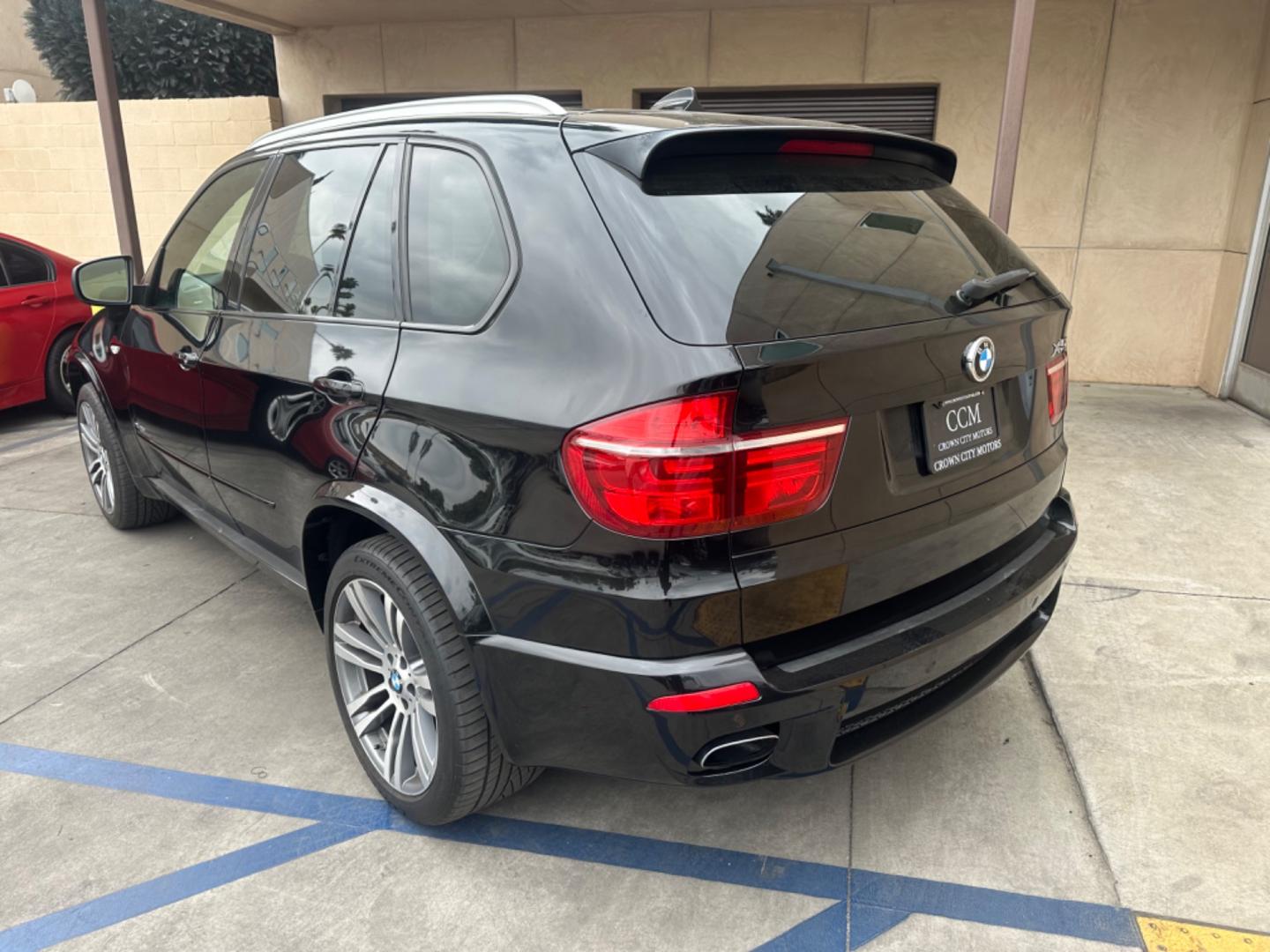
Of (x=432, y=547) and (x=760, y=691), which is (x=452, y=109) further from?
(x=760, y=691)

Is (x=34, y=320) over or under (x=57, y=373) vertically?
over

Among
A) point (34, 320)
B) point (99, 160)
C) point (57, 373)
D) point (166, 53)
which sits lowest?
point (57, 373)

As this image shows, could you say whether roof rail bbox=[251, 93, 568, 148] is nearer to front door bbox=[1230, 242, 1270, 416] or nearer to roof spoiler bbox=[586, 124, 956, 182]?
roof spoiler bbox=[586, 124, 956, 182]

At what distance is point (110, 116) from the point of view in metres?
6.29

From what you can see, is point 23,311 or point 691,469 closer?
point 691,469

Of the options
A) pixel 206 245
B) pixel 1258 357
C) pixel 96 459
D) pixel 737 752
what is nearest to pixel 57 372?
pixel 96 459

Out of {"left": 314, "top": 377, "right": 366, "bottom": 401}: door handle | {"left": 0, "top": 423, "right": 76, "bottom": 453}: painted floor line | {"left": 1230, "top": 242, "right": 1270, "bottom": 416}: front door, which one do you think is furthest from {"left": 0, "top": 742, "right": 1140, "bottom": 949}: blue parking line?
{"left": 1230, "top": 242, "right": 1270, "bottom": 416}: front door

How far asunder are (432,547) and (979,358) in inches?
55.3

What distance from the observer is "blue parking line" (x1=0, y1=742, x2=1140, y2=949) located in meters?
2.24

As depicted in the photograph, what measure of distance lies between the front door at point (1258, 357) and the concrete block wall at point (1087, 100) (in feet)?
0.90

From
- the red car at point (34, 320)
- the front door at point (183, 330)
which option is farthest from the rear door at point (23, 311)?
the front door at point (183, 330)

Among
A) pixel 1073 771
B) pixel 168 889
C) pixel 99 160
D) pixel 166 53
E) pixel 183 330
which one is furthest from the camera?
pixel 166 53

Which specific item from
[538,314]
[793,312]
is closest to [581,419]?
[538,314]

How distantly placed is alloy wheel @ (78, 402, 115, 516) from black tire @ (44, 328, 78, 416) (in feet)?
9.32
